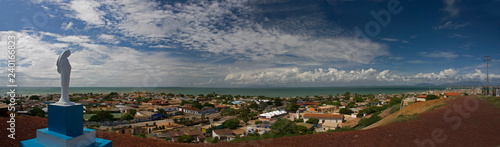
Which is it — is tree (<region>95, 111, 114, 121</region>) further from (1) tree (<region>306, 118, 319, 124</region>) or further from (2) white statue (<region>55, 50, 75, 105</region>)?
(2) white statue (<region>55, 50, 75, 105</region>)

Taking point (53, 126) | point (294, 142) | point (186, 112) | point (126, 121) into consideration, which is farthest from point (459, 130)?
point (186, 112)

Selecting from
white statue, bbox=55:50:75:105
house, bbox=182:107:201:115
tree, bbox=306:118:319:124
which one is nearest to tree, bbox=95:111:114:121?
house, bbox=182:107:201:115

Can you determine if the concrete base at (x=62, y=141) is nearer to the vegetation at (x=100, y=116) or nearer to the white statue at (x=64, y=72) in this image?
the white statue at (x=64, y=72)

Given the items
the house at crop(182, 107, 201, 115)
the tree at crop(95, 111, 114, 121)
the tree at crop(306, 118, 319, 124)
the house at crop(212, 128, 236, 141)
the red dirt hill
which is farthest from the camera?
the house at crop(182, 107, 201, 115)

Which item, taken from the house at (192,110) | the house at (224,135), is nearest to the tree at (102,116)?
the house at (192,110)

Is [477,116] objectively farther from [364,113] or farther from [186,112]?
[186,112]

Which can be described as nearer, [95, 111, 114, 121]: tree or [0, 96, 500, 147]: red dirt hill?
[0, 96, 500, 147]: red dirt hill

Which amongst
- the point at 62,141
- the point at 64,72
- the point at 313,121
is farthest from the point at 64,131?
the point at 313,121

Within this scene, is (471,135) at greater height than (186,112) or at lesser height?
greater

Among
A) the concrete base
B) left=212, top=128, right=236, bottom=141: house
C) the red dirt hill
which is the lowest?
left=212, top=128, right=236, bottom=141: house
